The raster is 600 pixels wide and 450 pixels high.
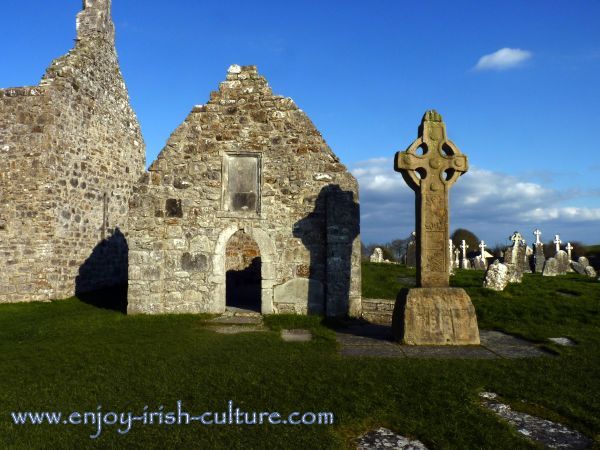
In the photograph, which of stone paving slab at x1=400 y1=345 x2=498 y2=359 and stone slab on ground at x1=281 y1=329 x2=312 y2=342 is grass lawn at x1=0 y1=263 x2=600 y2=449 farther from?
stone paving slab at x1=400 y1=345 x2=498 y2=359

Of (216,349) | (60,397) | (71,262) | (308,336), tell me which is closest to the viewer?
(60,397)

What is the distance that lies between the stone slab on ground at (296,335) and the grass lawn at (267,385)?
6.7 inches

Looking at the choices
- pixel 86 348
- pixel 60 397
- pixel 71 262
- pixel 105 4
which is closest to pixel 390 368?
pixel 60 397

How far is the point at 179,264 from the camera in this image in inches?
413

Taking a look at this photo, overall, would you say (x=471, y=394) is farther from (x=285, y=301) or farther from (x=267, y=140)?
(x=267, y=140)

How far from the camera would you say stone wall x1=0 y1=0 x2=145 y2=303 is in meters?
12.5

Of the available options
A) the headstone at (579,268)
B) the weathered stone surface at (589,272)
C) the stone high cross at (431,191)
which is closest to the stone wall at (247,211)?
the stone high cross at (431,191)

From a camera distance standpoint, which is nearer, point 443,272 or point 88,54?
point 443,272

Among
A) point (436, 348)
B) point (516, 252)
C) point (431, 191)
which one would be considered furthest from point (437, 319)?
point (516, 252)

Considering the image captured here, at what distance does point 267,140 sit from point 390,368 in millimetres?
6524

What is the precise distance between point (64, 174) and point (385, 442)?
12.4m

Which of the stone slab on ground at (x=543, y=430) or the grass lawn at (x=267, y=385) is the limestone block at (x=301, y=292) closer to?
the grass lawn at (x=267, y=385)

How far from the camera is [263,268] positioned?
10.5m

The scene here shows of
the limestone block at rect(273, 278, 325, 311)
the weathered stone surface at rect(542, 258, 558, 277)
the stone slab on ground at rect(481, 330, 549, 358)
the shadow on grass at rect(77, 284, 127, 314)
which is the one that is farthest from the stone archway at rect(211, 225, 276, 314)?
the weathered stone surface at rect(542, 258, 558, 277)
